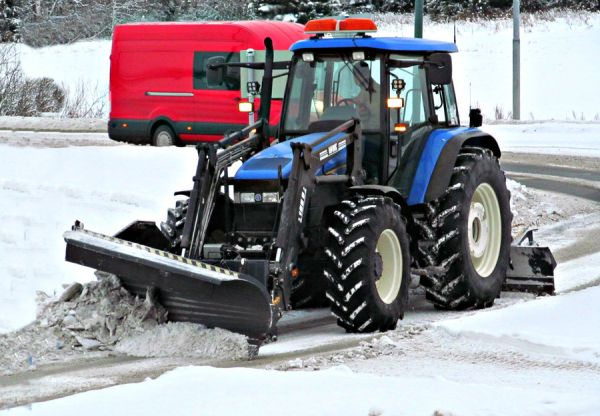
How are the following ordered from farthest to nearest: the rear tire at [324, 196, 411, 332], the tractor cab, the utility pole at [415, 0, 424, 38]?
the utility pole at [415, 0, 424, 38], the tractor cab, the rear tire at [324, 196, 411, 332]

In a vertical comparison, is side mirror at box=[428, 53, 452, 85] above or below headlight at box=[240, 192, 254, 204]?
above

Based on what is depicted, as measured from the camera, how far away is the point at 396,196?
405 inches

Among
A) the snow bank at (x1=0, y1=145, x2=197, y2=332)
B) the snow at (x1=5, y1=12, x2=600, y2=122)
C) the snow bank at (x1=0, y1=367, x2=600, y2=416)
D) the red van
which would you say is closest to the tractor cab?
the snow bank at (x1=0, y1=145, x2=197, y2=332)

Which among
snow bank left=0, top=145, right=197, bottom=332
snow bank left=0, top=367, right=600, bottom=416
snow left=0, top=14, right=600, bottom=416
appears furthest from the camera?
snow bank left=0, top=145, right=197, bottom=332

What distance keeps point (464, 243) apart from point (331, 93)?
1700 millimetres

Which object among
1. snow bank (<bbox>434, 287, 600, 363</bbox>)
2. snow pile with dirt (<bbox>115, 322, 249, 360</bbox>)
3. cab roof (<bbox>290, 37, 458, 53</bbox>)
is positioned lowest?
snow pile with dirt (<bbox>115, 322, 249, 360</bbox>)

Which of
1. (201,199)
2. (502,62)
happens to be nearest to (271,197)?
(201,199)

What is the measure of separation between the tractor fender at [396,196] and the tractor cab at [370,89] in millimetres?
253

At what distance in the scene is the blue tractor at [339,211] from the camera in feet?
30.8

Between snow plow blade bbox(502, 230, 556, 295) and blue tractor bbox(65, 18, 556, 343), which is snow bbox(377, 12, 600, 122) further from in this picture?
blue tractor bbox(65, 18, 556, 343)

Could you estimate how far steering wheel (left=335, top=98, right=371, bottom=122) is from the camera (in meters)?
10.6

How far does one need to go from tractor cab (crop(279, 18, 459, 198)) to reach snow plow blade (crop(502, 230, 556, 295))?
1697 millimetres

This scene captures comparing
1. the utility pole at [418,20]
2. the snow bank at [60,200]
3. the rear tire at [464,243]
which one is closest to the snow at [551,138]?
the utility pole at [418,20]

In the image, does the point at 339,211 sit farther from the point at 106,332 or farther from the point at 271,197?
the point at 106,332
